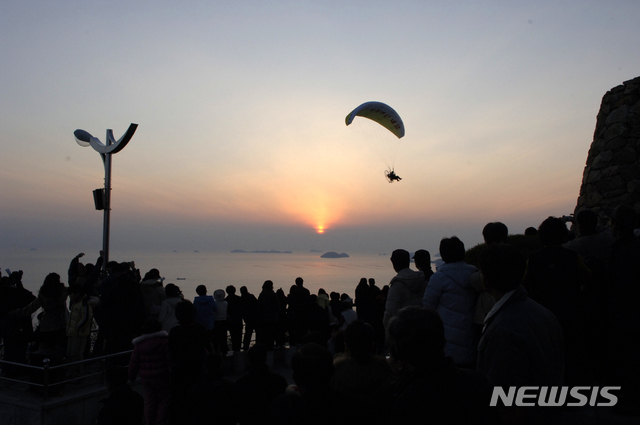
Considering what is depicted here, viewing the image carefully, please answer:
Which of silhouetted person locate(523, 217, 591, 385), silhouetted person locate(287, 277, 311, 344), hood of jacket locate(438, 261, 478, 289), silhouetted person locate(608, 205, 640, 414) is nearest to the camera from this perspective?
silhouetted person locate(523, 217, 591, 385)

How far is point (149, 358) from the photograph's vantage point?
5629 millimetres

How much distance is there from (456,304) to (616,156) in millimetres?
8771

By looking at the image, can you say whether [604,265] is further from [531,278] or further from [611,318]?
[531,278]

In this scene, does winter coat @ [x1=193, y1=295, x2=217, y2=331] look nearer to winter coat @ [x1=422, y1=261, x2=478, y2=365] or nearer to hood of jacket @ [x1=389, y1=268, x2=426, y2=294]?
hood of jacket @ [x1=389, y1=268, x2=426, y2=294]

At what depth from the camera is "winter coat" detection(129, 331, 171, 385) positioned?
5.61 m

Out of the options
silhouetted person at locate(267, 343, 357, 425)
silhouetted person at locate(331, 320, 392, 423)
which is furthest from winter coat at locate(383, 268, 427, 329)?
silhouetted person at locate(267, 343, 357, 425)

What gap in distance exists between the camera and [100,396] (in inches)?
272

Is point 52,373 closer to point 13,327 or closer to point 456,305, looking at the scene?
point 13,327

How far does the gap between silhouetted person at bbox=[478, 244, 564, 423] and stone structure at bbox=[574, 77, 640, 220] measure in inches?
358

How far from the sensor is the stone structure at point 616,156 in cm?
977

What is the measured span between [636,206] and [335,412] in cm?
1007

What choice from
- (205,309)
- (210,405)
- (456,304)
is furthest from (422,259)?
(205,309)

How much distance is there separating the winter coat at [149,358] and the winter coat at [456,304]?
372 centimetres

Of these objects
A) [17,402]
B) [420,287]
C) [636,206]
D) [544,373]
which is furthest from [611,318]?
[17,402]
